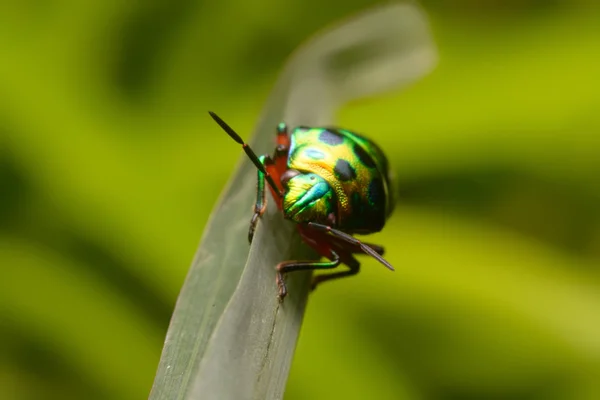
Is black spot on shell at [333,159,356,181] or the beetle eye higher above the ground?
black spot on shell at [333,159,356,181]

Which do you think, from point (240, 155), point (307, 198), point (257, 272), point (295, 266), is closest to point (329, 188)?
point (307, 198)

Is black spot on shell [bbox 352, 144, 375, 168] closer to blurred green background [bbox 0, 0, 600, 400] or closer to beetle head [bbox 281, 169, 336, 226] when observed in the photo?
beetle head [bbox 281, 169, 336, 226]

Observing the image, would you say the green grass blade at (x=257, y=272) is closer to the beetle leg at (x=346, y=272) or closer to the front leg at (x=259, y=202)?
the front leg at (x=259, y=202)

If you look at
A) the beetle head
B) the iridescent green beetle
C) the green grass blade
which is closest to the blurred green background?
the green grass blade

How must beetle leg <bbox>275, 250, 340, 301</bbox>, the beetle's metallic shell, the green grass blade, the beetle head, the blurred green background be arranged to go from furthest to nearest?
1. the blurred green background
2. the beetle's metallic shell
3. the beetle head
4. beetle leg <bbox>275, 250, 340, 301</bbox>
5. the green grass blade

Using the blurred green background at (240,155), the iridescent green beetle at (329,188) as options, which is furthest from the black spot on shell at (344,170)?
the blurred green background at (240,155)

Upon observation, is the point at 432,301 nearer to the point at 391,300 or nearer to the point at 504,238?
the point at 391,300

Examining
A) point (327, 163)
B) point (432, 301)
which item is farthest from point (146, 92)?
point (432, 301)
